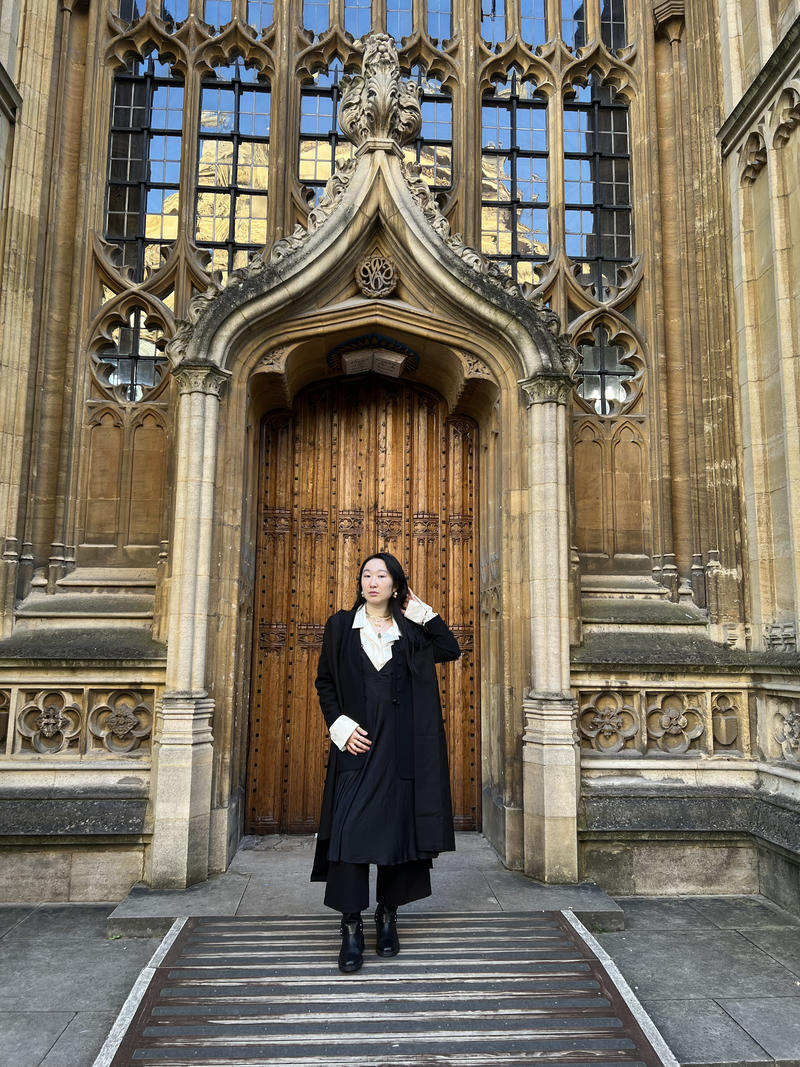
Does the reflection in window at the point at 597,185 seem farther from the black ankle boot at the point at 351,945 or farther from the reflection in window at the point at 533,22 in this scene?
the black ankle boot at the point at 351,945

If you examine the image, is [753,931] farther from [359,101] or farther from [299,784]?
[359,101]

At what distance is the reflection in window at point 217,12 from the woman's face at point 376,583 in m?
6.30

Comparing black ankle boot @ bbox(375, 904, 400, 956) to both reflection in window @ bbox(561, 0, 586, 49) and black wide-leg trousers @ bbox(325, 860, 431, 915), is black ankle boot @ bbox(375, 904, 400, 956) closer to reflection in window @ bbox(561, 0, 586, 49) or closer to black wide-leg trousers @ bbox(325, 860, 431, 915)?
black wide-leg trousers @ bbox(325, 860, 431, 915)

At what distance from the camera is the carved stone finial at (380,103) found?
6.48 metres

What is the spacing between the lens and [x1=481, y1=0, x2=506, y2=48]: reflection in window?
7910mm

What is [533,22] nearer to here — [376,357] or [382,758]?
[376,357]

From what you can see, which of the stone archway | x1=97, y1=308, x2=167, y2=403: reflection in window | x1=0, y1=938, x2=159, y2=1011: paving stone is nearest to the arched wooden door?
the stone archway

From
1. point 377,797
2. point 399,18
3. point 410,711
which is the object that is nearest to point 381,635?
point 410,711

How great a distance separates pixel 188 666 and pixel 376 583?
6.87 feet

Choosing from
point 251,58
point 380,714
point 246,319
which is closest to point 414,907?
point 380,714

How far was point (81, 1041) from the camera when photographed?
3674 mm

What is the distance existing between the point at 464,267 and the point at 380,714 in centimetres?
379

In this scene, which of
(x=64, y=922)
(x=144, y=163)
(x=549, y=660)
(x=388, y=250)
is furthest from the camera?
(x=144, y=163)

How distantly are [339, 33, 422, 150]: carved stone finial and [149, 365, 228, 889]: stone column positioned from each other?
7.79 feet
